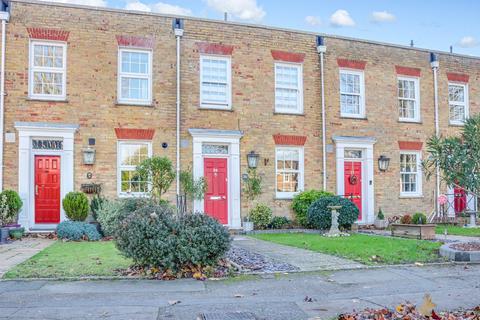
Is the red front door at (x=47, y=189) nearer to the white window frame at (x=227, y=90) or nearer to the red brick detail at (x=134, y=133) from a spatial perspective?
the red brick detail at (x=134, y=133)

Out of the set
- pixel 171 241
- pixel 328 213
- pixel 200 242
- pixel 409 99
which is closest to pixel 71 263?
pixel 171 241

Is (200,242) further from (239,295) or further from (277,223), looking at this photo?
(277,223)

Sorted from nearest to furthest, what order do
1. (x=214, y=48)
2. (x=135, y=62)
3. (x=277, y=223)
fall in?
1. (x=135, y=62)
2. (x=277, y=223)
3. (x=214, y=48)

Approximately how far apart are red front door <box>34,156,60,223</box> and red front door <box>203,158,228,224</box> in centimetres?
458

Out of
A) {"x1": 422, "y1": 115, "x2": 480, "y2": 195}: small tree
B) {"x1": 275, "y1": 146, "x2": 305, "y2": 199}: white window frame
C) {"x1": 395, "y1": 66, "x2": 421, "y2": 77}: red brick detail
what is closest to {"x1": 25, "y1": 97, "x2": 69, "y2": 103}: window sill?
{"x1": 275, "y1": 146, "x2": 305, "y2": 199}: white window frame

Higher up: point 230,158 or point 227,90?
point 227,90

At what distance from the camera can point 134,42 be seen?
51.6 feet

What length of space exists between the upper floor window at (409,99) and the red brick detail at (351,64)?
6.09 feet

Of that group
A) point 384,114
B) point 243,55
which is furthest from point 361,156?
point 243,55

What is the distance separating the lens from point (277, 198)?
16922 mm

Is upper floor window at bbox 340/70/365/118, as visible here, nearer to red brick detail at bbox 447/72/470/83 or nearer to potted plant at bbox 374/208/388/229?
potted plant at bbox 374/208/388/229

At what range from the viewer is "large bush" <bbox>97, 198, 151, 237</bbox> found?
527 inches

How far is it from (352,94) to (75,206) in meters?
10.6

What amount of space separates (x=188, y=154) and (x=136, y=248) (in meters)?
8.31
